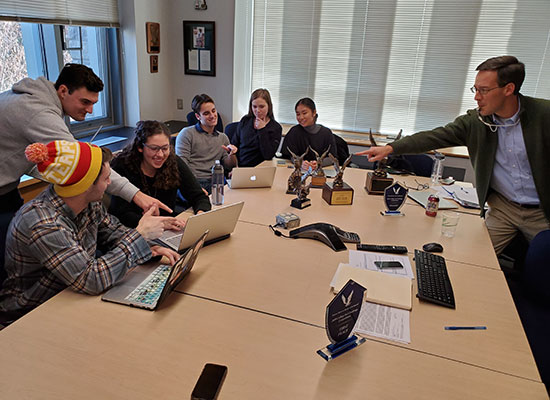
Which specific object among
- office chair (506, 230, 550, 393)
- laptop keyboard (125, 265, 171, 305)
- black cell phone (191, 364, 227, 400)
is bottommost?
office chair (506, 230, 550, 393)

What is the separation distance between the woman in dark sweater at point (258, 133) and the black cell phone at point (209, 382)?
2.75 meters

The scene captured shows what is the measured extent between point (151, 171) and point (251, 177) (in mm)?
654

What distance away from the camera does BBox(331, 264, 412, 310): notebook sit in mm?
1521

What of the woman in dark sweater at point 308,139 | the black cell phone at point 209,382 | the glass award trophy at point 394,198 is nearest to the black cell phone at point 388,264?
the glass award trophy at point 394,198

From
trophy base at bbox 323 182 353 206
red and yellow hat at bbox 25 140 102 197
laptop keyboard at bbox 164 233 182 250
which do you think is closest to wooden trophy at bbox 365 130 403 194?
trophy base at bbox 323 182 353 206

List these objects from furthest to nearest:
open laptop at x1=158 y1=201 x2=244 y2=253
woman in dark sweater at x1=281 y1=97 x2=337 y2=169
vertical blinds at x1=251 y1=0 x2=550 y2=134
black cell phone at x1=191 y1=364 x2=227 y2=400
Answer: vertical blinds at x1=251 y1=0 x2=550 y2=134 < woman in dark sweater at x1=281 y1=97 x2=337 y2=169 < open laptop at x1=158 y1=201 x2=244 y2=253 < black cell phone at x1=191 y1=364 x2=227 y2=400

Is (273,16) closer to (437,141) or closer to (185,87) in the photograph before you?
(185,87)

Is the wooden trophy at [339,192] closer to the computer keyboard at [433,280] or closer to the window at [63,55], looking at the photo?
the computer keyboard at [433,280]

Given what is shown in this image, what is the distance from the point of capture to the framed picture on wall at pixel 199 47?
14.8ft

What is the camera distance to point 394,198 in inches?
94.7

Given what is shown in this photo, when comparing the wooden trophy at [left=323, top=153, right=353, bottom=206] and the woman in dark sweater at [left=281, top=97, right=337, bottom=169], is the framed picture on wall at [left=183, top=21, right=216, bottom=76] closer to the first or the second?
the woman in dark sweater at [left=281, top=97, right=337, bottom=169]

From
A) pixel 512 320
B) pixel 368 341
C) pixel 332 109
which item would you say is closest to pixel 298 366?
pixel 368 341

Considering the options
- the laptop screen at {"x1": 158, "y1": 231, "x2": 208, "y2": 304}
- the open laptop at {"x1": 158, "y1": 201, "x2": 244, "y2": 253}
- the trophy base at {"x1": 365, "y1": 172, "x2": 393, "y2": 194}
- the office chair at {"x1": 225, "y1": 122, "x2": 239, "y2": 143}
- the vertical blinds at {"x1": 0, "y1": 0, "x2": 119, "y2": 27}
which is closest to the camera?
the laptop screen at {"x1": 158, "y1": 231, "x2": 208, "y2": 304}

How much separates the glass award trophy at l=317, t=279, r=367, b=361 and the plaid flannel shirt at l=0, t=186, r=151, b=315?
0.80 meters
